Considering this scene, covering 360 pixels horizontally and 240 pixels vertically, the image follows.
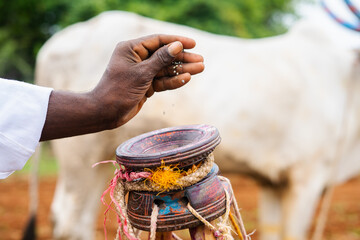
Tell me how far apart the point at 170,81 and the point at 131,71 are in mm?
183

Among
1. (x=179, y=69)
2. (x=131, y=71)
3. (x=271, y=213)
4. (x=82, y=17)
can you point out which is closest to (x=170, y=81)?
(x=179, y=69)

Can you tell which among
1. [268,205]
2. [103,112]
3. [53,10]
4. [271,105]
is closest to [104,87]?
[103,112]

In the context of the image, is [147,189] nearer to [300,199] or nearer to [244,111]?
[244,111]

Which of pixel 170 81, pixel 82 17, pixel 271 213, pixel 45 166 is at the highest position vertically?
pixel 170 81

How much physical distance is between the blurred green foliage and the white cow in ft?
15.4

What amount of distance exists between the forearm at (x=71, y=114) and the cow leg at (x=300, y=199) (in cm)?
216

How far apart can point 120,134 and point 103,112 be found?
1.88 meters

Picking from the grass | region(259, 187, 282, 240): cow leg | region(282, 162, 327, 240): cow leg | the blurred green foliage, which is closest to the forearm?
region(282, 162, 327, 240): cow leg

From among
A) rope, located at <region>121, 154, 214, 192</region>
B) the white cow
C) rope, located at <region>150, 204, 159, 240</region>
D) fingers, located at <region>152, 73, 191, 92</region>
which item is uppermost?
fingers, located at <region>152, 73, 191, 92</region>

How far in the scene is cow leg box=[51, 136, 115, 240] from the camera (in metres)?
2.83

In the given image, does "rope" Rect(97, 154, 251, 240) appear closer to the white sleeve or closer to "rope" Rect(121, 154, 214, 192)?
"rope" Rect(121, 154, 214, 192)

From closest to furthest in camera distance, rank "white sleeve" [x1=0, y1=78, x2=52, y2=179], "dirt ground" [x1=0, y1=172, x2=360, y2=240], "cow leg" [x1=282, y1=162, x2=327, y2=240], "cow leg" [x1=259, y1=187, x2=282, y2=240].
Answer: "white sleeve" [x1=0, y1=78, x2=52, y2=179] < "cow leg" [x1=282, y1=162, x2=327, y2=240] < "cow leg" [x1=259, y1=187, x2=282, y2=240] < "dirt ground" [x1=0, y1=172, x2=360, y2=240]

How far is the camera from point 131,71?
0.93 metres

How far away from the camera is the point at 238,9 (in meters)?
8.94
